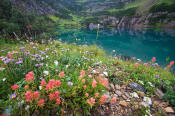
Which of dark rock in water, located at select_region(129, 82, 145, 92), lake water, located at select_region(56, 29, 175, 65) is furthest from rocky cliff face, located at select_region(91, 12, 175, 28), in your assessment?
dark rock in water, located at select_region(129, 82, 145, 92)

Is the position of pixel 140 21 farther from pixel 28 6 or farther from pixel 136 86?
pixel 28 6

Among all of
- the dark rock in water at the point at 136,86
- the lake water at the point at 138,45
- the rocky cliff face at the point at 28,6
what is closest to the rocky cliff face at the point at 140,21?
the lake water at the point at 138,45

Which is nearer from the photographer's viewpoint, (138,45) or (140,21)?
(138,45)

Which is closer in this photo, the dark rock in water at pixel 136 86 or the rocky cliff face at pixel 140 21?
the dark rock in water at pixel 136 86

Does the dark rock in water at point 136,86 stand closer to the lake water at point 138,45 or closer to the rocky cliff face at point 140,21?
the lake water at point 138,45

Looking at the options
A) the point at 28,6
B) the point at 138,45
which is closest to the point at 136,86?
the point at 138,45

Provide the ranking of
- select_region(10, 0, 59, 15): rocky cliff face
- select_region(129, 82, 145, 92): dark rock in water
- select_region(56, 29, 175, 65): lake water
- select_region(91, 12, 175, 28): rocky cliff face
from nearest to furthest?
1. select_region(129, 82, 145, 92): dark rock in water
2. select_region(56, 29, 175, 65): lake water
3. select_region(10, 0, 59, 15): rocky cliff face
4. select_region(91, 12, 175, 28): rocky cliff face

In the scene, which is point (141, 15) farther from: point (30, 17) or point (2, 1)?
point (2, 1)

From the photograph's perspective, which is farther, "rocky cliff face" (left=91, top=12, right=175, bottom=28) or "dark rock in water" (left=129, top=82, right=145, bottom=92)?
"rocky cliff face" (left=91, top=12, right=175, bottom=28)

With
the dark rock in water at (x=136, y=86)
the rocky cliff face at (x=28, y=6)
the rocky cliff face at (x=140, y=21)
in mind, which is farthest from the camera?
the rocky cliff face at (x=140, y=21)

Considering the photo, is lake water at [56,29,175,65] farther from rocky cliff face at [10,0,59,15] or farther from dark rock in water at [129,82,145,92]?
rocky cliff face at [10,0,59,15]

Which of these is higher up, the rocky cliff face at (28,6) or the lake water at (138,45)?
the rocky cliff face at (28,6)

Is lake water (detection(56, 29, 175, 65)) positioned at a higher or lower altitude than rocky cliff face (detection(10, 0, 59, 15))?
lower

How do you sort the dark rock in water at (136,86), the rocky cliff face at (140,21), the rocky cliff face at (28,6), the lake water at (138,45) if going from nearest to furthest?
the dark rock in water at (136,86), the lake water at (138,45), the rocky cliff face at (28,6), the rocky cliff face at (140,21)
